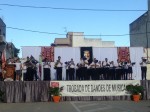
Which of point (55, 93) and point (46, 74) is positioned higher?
point (46, 74)

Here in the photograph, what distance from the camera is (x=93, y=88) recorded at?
25875mm

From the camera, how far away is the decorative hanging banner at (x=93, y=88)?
1010 inches

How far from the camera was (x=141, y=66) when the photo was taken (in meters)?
32.9

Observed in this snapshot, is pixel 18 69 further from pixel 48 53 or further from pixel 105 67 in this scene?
pixel 105 67

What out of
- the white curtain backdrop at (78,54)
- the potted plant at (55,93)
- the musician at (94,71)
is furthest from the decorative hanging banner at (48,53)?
the potted plant at (55,93)

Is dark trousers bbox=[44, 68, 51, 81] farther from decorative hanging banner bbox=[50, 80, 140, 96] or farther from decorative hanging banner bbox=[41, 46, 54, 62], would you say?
decorative hanging banner bbox=[50, 80, 140, 96]

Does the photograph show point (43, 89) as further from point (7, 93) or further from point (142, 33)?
point (142, 33)

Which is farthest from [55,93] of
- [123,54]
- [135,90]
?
[123,54]

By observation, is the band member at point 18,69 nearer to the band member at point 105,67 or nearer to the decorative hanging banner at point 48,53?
the decorative hanging banner at point 48,53

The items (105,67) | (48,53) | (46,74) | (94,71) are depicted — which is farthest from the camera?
(48,53)

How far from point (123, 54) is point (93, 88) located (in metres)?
7.64

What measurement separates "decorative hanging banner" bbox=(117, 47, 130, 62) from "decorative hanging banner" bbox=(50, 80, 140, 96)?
6445mm

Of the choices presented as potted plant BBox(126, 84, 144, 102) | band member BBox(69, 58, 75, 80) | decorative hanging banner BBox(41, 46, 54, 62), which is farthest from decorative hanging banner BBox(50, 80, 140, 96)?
decorative hanging banner BBox(41, 46, 54, 62)

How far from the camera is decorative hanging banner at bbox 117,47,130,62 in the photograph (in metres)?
32.5
